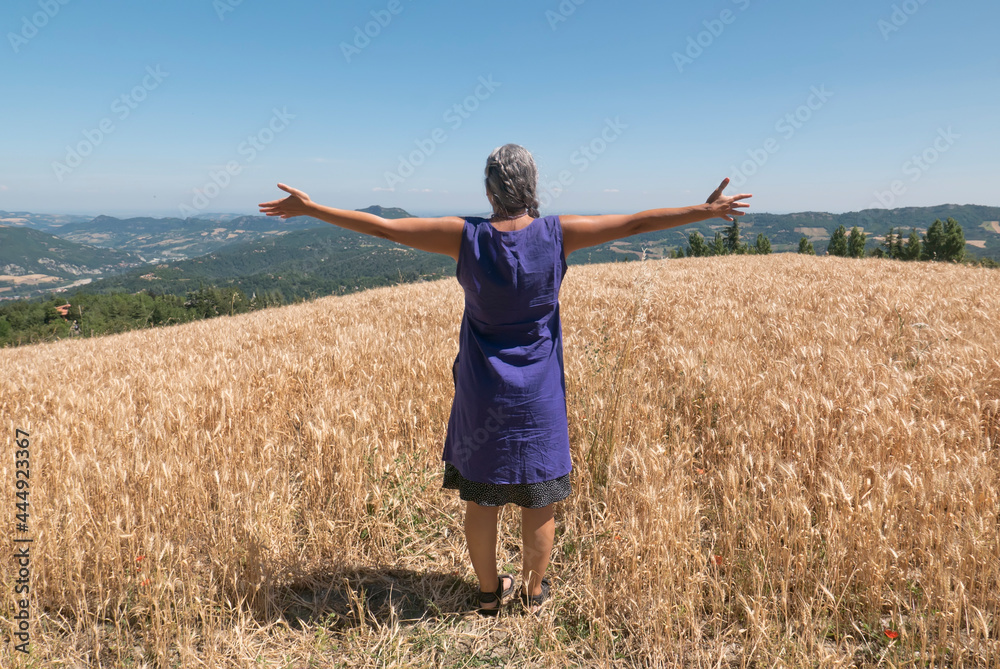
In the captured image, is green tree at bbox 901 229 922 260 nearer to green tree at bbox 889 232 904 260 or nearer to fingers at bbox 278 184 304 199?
green tree at bbox 889 232 904 260

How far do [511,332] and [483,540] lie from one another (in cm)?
116

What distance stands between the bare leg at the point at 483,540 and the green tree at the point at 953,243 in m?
88.4

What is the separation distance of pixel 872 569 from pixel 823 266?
15762mm

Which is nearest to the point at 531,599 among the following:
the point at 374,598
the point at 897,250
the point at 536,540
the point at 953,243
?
the point at 536,540

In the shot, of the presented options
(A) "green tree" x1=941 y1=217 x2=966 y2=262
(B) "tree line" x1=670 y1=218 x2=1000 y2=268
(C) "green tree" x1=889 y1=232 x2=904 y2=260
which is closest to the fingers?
(B) "tree line" x1=670 y1=218 x2=1000 y2=268

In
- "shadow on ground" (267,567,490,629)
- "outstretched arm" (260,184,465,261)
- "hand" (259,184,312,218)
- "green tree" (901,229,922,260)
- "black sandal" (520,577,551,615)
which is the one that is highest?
"green tree" (901,229,922,260)

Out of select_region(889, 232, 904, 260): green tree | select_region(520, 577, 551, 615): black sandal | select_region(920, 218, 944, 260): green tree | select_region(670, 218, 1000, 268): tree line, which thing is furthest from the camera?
select_region(889, 232, 904, 260): green tree

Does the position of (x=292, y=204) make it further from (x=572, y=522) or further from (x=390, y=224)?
(x=572, y=522)

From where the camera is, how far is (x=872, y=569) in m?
2.31

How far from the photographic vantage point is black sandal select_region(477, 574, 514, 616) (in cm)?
264

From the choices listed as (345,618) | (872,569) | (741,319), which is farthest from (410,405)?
(741,319)

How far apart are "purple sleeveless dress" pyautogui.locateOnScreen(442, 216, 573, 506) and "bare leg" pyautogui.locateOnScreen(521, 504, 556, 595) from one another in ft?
0.34

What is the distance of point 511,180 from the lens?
2348 mm

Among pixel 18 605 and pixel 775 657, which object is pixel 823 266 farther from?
pixel 18 605
